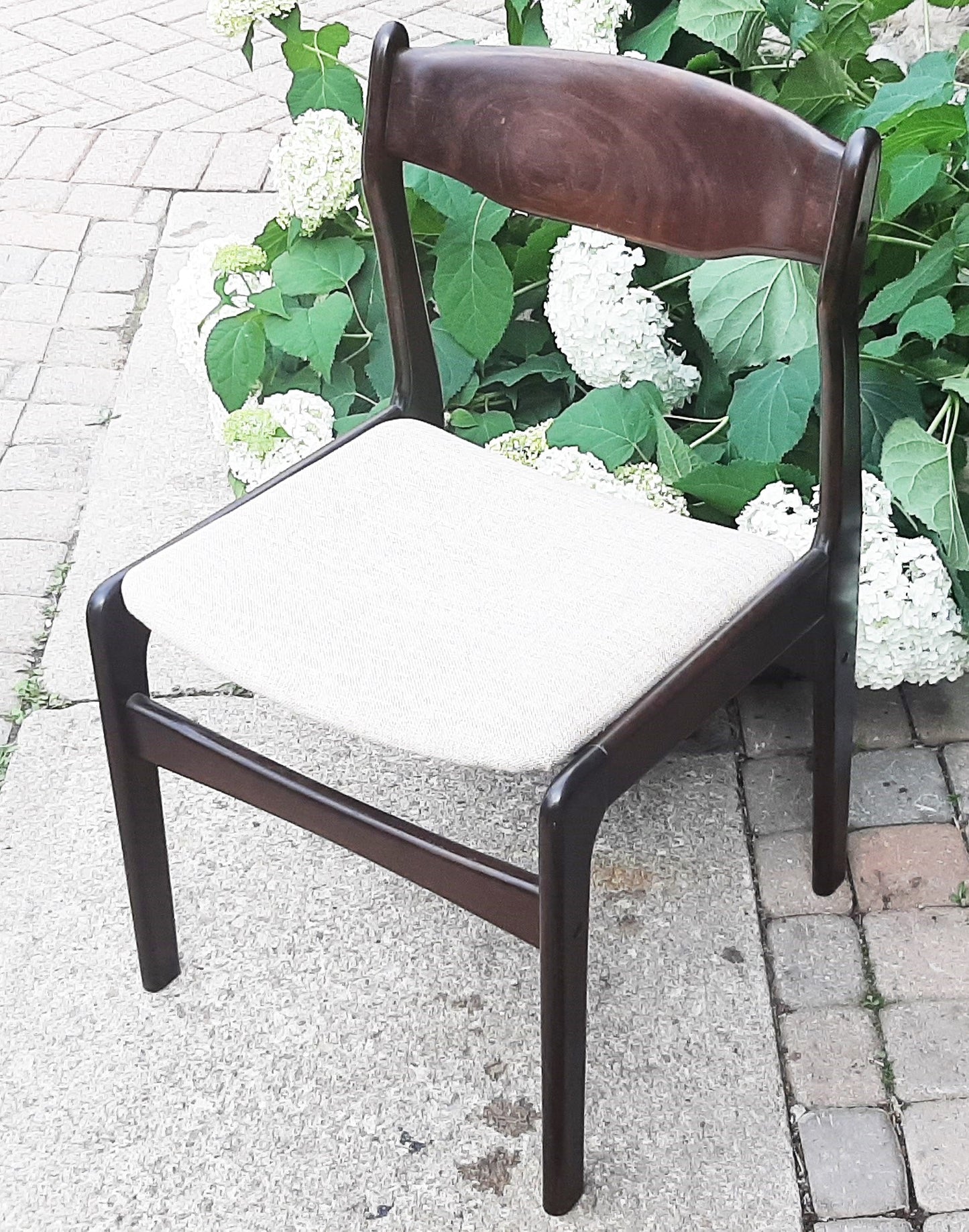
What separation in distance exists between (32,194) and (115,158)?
24cm

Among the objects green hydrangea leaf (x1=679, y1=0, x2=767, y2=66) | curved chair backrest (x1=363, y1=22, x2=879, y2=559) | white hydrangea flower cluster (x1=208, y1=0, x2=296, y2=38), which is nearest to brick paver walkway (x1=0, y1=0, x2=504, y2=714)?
white hydrangea flower cluster (x1=208, y1=0, x2=296, y2=38)

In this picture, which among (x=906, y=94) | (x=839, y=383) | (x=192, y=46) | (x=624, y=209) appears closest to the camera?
(x=839, y=383)

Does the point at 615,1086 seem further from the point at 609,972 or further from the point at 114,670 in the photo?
the point at 114,670

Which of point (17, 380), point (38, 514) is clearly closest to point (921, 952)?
point (38, 514)

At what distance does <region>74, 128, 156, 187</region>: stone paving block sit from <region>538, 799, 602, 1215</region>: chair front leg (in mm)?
2804

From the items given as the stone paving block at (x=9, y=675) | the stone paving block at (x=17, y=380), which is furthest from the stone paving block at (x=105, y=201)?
the stone paving block at (x=9, y=675)

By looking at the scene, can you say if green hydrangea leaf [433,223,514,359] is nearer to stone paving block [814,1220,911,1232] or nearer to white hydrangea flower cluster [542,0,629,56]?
white hydrangea flower cluster [542,0,629,56]

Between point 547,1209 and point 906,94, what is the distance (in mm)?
1359

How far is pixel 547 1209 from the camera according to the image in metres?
1.45

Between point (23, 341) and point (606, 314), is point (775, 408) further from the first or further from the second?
point (23, 341)

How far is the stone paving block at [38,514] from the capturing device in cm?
254

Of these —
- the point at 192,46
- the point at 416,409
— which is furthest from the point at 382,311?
the point at 192,46

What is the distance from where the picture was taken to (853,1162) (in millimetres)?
1482

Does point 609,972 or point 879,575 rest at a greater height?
point 879,575
